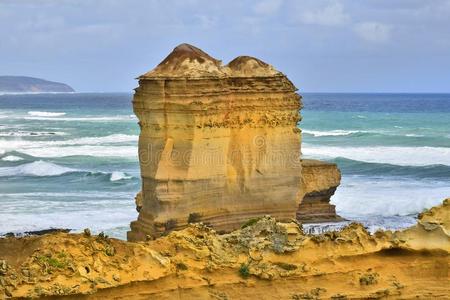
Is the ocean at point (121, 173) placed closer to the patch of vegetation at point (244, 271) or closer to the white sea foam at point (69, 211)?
the white sea foam at point (69, 211)

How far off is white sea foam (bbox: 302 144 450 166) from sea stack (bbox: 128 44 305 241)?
2324cm

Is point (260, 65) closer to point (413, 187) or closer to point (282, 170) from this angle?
point (282, 170)

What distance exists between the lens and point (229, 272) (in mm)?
9500

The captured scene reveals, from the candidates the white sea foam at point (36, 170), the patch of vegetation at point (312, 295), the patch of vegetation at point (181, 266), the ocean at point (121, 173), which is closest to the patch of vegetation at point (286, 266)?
the patch of vegetation at point (312, 295)

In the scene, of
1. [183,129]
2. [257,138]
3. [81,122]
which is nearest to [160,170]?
[183,129]

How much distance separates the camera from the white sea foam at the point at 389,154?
42.6 metres

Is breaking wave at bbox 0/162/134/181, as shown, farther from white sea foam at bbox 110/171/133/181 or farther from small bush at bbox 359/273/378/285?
small bush at bbox 359/273/378/285

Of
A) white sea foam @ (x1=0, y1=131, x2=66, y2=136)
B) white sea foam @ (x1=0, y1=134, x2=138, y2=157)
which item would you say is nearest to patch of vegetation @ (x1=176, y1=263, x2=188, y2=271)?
white sea foam @ (x1=0, y1=134, x2=138, y2=157)

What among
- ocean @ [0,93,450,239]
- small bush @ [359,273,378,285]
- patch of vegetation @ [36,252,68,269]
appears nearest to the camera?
patch of vegetation @ [36,252,68,269]

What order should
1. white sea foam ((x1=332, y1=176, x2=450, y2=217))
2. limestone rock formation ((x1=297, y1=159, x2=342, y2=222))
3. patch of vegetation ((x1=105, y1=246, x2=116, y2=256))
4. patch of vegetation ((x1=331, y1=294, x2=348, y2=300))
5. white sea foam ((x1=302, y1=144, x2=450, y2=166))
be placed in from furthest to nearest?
white sea foam ((x1=302, y1=144, x2=450, y2=166)) < white sea foam ((x1=332, y1=176, x2=450, y2=217)) < limestone rock formation ((x1=297, y1=159, x2=342, y2=222)) < patch of vegetation ((x1=331, y1=294, x2=348, y2=300)) < patch of vegetation ((x1=105, y1=246, x2=116, y2=256))

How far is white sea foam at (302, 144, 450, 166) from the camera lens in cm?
4256

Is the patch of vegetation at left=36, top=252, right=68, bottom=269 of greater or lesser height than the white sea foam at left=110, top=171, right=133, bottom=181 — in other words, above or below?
above

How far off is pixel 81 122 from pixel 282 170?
61028mm

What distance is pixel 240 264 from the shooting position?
952 centimetres
